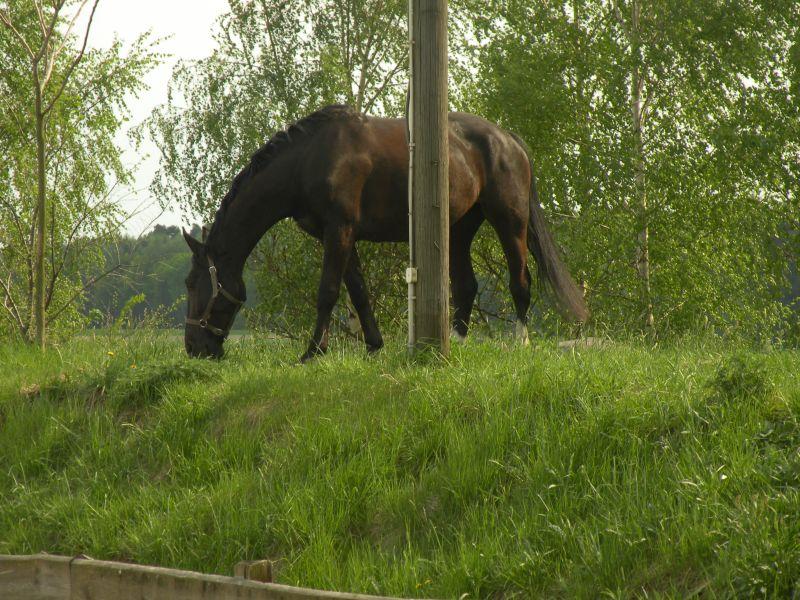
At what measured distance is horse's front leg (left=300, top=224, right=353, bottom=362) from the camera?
816 centimetres

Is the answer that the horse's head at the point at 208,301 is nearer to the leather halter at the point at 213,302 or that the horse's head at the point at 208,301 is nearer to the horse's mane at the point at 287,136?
the leather halter at the point at 213,302

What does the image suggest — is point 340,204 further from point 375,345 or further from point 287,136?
point 375,345

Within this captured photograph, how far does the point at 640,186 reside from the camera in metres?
16.5

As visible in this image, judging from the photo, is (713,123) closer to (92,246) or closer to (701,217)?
(701,217)

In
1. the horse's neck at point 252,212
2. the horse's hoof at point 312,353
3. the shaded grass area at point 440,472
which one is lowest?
the shaded grass area at point 440,472

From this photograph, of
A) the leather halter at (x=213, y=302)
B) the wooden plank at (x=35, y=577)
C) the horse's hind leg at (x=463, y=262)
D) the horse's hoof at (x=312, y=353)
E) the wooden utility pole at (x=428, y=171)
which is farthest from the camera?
the horse's hind leg at (x=463, y=262)

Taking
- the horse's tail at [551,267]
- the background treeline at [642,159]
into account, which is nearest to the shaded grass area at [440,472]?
the horse's tail at [551,267]

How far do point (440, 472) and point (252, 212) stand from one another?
413cm

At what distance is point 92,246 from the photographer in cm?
1978

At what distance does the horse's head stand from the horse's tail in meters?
2.95

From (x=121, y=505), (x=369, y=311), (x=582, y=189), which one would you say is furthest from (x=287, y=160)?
(x=582, y=189)

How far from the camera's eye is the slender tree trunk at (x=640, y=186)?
16594 millimetres

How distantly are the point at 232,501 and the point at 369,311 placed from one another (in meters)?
3.57

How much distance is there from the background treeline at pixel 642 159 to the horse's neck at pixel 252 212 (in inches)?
223
